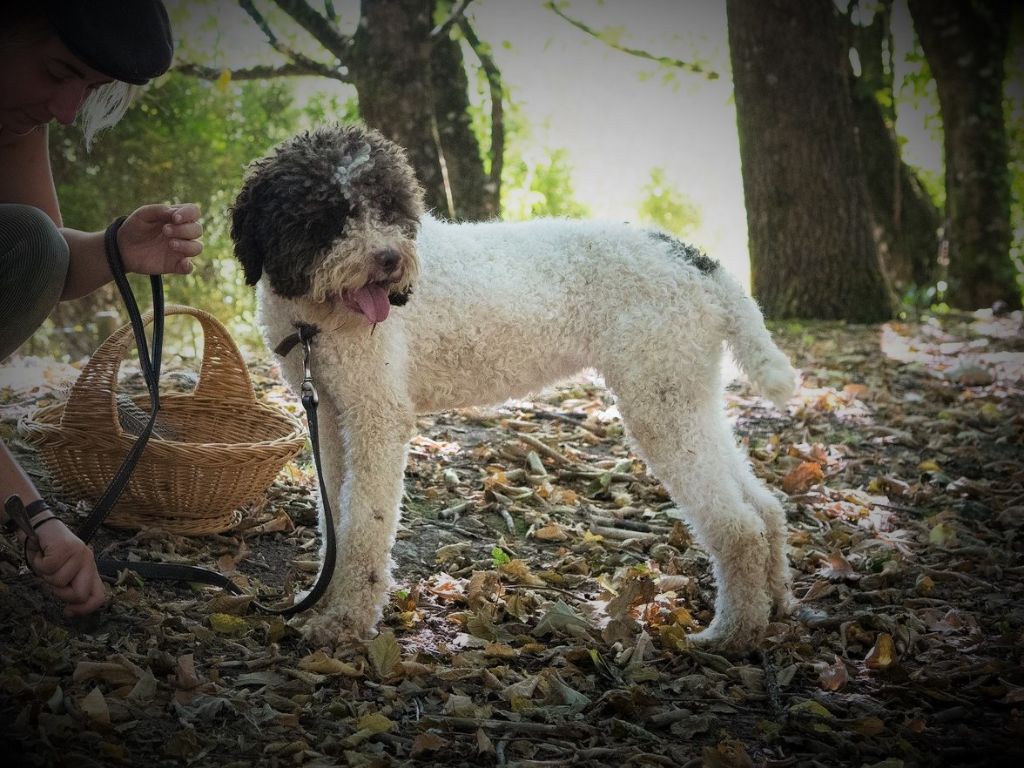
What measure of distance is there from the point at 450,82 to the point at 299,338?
5.95m

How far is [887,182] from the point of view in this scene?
10078 millimetres

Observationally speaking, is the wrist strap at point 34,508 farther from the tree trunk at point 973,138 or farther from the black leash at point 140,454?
the tree trunk at point 973,138

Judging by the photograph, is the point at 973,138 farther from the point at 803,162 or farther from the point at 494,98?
the point at 494,98

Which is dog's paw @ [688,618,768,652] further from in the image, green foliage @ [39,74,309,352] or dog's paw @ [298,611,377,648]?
green foliage @ [39,74,309,352]

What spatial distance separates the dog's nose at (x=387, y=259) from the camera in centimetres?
257

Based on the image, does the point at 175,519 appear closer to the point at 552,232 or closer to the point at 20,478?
the point at 20,478

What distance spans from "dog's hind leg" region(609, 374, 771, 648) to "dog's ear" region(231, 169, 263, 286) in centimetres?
135

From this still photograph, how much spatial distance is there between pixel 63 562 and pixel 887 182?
10.4 metres

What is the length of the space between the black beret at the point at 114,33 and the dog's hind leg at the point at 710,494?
185 cm

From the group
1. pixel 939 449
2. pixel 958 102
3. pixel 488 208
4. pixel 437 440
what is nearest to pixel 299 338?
pixel 437 440

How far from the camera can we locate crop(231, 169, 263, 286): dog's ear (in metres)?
2.71

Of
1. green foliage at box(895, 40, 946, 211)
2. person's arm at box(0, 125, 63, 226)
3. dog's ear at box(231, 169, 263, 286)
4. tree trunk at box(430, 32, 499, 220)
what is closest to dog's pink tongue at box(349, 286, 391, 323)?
dog's ear at box(231, 169, 263, 286)

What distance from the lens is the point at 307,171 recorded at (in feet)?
8.59

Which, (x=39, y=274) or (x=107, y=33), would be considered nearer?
(x=107, y=33)
